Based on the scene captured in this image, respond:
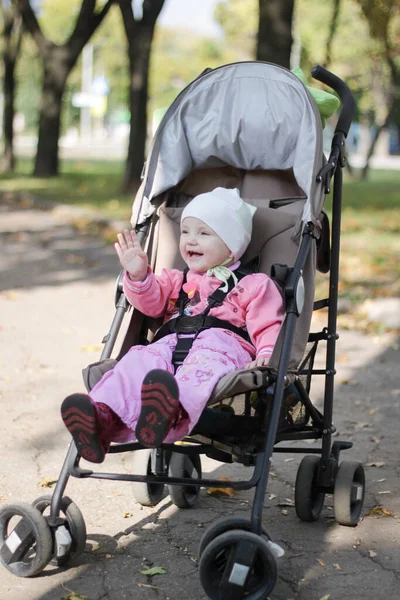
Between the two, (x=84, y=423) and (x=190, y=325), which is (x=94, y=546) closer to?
(x=84, y=423)

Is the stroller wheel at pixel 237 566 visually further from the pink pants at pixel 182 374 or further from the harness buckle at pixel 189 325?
the harness buckle at pixel 189 325

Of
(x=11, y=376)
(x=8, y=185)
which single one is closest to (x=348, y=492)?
(x=11, y=376)

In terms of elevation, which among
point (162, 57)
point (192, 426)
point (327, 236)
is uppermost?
point (327, 236)

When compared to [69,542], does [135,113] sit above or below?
below

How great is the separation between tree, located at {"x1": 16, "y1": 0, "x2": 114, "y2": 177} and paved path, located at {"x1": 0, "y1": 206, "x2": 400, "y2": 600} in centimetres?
1171

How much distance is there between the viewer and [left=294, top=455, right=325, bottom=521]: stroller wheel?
3779 mm

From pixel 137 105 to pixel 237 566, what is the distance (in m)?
13.7

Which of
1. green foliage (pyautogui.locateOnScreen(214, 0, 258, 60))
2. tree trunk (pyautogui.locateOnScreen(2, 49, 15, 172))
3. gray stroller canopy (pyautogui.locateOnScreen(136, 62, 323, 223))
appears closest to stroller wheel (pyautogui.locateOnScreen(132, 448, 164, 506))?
gray stroller canopy (pyautogui.locateOnScreen(136, 62, 323, 223))

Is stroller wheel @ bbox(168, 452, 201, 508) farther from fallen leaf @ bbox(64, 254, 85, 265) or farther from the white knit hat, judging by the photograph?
fallen leaf @ bbox(64, 254, 85, 265)

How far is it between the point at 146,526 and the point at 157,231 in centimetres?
126

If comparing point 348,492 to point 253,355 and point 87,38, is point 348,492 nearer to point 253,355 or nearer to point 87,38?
point 253,355

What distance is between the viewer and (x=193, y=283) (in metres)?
3.87

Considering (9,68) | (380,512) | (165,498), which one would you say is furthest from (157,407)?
(9,68)

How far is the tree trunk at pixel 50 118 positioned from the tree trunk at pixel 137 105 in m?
3.38
